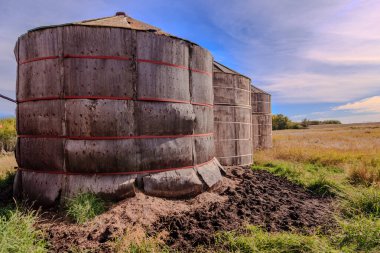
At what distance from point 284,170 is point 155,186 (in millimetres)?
5612

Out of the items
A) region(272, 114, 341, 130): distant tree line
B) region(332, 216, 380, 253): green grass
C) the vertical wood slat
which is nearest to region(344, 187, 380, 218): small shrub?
region(332, 216, 380, 253): green grass

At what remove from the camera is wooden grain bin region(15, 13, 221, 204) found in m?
→ 5.24

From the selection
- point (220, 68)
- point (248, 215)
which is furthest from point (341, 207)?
point (220, 68)

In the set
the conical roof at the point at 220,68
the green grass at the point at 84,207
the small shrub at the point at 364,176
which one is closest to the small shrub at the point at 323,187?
the small shrub at the point at 364,176

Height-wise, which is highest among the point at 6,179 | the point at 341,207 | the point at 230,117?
the point at 230,117

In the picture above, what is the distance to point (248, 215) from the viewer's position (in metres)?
5.27

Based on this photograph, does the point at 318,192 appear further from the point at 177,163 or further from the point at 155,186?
the point at 155,186

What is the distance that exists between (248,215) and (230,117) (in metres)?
4.86

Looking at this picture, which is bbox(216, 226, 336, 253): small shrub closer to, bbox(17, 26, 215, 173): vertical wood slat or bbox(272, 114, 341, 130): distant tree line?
bbox(17, 26, 215, 173): vertical wood slat

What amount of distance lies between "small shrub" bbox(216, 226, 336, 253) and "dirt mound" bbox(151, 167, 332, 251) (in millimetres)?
343

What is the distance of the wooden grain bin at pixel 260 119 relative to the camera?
48.4 feet

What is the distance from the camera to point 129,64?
5363mm

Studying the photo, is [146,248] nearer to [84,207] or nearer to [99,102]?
[84,207]

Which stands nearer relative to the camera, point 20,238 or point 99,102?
point 20,238
